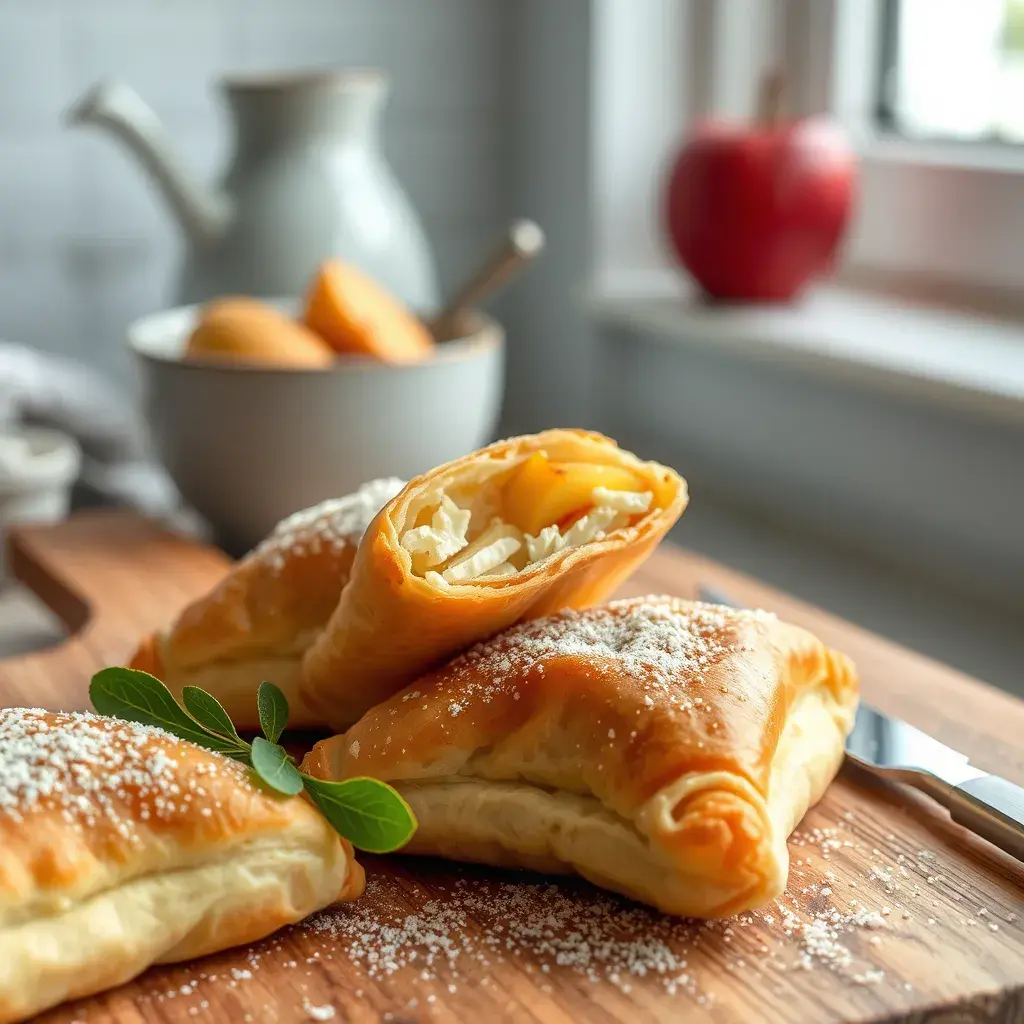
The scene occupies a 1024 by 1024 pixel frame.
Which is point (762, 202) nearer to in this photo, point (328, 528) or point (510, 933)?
point (328, 528)

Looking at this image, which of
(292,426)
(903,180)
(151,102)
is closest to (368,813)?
(292,426)

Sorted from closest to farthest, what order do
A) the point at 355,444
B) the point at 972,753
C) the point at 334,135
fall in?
the point at 972,753 → the point at 355,444 → the point at 334,135

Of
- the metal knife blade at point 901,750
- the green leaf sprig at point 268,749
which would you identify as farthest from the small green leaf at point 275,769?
the metal knife blade at point 901,750

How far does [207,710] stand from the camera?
719 millimetres

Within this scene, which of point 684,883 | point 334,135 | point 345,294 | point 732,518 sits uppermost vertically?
point 334,135

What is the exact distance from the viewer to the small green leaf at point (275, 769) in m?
0.65

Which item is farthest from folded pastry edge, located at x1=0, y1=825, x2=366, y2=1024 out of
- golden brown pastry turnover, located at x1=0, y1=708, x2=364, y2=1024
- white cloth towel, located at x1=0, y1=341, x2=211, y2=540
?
white cloth towel, located at x1=0, y1=341, x2=211, y2=540

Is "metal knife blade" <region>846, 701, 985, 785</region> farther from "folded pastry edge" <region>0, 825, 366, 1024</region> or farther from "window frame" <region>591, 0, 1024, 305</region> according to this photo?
"window frame" <region>591, 0, 1024, 305</region>

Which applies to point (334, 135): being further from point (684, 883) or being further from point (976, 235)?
point (684, 883)

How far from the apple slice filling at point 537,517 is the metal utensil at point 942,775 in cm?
19

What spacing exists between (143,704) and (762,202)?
37.0 inches

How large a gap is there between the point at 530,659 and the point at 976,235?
0.95m

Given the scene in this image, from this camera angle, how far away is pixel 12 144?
5.24ft

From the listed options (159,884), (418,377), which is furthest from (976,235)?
(159,884)
